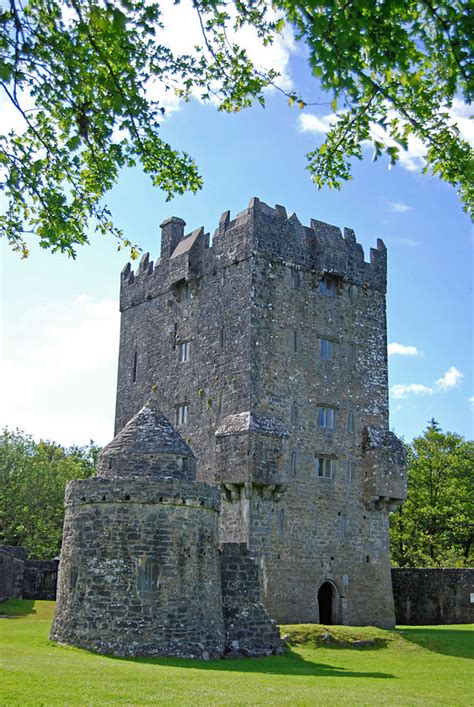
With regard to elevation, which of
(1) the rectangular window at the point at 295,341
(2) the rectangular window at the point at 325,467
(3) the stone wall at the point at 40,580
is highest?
(1) the rectangular window at the point at 295,341

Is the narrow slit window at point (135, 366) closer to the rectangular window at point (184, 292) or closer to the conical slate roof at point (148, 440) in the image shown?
the rectangular window at point (184, 292)

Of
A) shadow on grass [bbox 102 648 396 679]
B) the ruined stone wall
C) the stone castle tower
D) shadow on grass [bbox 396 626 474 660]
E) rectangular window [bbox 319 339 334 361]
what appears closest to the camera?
shadow on grass [bbox 102 648 396 679]

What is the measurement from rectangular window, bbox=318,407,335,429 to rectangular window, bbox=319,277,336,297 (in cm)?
542

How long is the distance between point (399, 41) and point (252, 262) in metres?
26.2

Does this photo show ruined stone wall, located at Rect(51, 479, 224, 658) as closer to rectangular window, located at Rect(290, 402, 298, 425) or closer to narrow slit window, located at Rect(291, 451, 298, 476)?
narrow slit window, located at Rect(291, 451, 298, 476)

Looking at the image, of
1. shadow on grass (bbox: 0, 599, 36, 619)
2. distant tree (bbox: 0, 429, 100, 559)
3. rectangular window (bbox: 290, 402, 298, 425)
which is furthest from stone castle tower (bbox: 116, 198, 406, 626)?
distant tree (bbox: 0, 429, 100, 559)

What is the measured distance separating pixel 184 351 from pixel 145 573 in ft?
59.9

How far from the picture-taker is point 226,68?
1359 centimetres

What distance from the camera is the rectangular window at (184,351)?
39.3 m

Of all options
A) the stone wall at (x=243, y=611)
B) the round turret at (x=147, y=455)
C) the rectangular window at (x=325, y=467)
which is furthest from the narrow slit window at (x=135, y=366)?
the stone wall at (x=243, y=611)

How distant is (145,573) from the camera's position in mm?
22359

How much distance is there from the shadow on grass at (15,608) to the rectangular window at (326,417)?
47.7 ft

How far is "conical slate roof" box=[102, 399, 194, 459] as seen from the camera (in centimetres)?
2578

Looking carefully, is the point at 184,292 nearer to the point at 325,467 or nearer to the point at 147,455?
the point at 325,467
